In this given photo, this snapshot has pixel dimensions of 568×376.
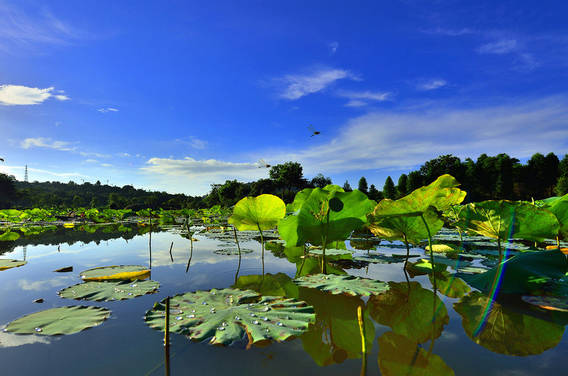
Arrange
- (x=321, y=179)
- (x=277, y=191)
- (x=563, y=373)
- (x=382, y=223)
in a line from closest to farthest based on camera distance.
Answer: (x=563, y=373) → (x=382, y=223) → (x=277, y=191) → (x=321, y=179)

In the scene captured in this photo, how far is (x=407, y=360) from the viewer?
0.74 metres

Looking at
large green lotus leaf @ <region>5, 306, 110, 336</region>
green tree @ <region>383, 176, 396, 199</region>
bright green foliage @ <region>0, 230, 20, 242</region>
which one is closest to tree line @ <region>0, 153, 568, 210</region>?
green tree @ <region>383, 176, 396, 199</region>

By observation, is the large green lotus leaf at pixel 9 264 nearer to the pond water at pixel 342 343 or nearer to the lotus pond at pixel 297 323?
the lotus pond at pixel 297 323

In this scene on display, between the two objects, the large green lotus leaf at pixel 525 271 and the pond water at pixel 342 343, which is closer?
the pond water at pixel 342 343

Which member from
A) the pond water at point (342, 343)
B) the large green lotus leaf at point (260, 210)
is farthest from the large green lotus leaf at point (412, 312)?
the large green lotus leaf at point (260, 210)

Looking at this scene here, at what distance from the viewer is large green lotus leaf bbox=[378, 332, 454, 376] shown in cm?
68

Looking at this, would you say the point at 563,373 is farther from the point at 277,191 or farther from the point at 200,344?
the point at 277,191

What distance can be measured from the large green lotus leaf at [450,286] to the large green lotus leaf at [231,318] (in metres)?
0.80

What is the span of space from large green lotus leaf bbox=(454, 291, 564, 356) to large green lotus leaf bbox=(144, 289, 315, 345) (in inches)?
23.7

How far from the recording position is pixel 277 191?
4731cm

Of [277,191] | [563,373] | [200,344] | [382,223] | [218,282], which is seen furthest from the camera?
[277,191]

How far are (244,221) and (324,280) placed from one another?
48.0 inches

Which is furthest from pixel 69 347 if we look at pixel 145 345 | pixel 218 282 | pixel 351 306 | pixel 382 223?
pixel 382 223

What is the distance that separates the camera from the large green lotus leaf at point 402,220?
1.39m
